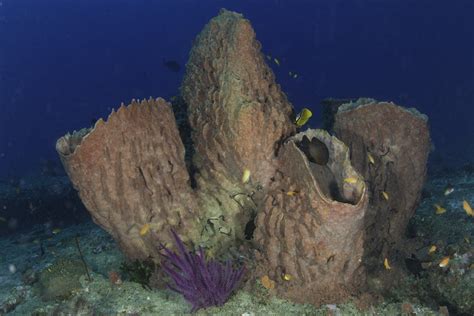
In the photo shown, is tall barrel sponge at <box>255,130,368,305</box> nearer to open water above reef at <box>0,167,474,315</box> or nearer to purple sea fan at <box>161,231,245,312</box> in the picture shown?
open water above reef at <box>0,167,474,315</box>

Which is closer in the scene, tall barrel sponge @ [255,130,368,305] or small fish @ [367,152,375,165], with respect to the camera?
tall barrel sponge @ [255,130,368,305]

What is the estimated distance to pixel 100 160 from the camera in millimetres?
4910

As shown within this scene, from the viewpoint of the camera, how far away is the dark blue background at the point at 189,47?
101 m

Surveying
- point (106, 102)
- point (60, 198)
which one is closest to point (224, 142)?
point (60, 198)

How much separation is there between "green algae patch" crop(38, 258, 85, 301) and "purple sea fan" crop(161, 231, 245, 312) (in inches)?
71.0

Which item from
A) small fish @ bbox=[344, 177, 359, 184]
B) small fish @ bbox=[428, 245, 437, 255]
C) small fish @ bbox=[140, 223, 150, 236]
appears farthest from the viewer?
small fish @ bbox=[428, 245, 437, 255]

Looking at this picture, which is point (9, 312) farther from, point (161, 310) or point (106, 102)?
point (106, 102)

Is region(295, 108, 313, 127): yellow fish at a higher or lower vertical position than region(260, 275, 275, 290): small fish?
higher

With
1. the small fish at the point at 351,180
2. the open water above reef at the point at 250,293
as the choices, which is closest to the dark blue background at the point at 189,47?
the open water above reef at the point at 250,293

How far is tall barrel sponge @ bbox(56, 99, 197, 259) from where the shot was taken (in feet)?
16.1

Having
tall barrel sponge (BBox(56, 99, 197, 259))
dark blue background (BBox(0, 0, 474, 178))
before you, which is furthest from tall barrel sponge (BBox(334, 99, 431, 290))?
dark blue background (BBox(0, 0, 474, 178))

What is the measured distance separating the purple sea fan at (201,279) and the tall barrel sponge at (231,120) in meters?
0.85

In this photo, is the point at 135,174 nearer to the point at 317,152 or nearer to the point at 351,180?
the point at 317,152

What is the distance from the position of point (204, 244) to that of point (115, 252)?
2296 millimetres
